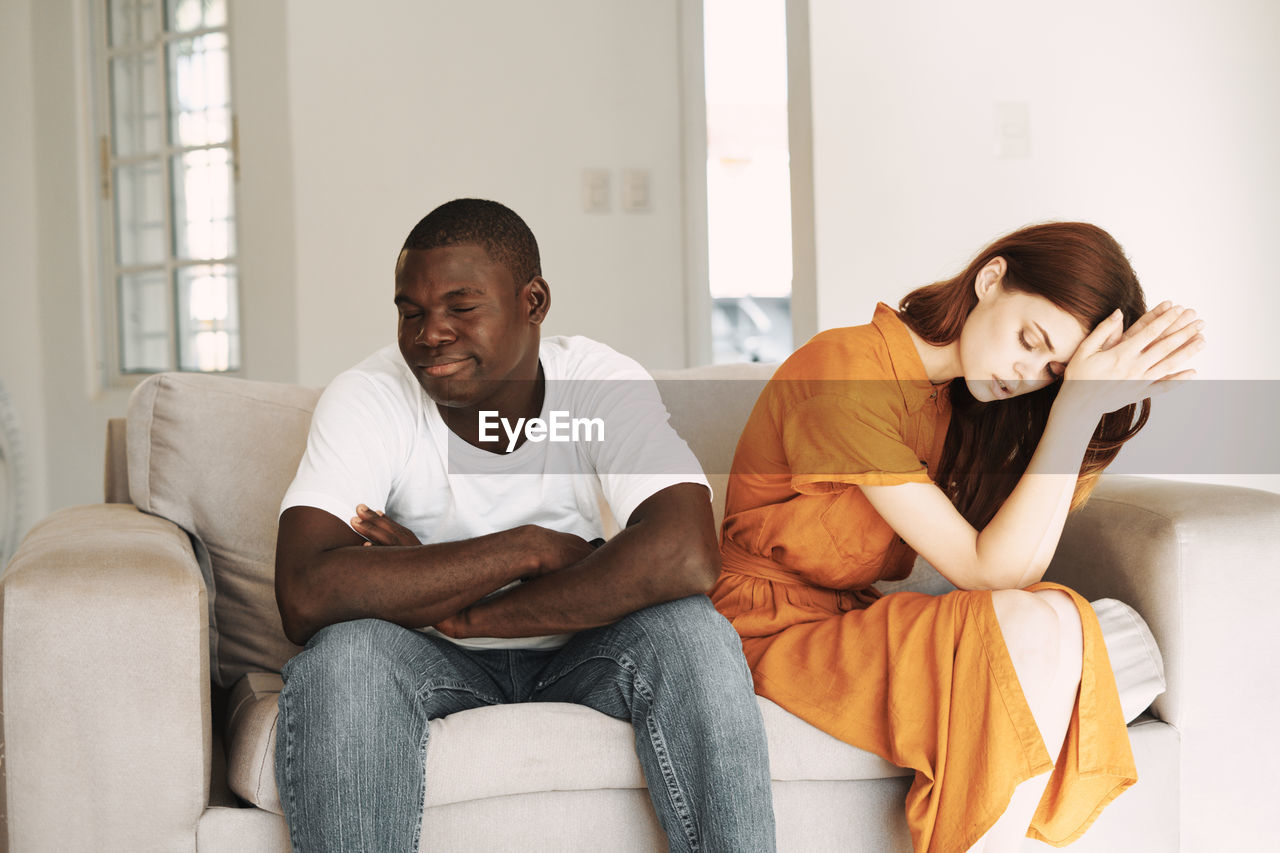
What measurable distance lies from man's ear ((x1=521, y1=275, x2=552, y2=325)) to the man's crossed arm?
30cm

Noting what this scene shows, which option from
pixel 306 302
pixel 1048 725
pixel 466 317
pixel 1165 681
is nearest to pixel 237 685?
pixel 466 317

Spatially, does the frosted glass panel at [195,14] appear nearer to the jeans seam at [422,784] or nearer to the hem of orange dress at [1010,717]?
the jeans seam at [422,784]

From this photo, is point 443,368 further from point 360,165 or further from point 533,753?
point 360,165

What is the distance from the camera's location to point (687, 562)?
1.15 metres

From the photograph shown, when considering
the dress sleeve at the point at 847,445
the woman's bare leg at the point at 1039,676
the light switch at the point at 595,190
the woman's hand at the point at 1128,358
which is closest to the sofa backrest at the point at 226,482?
the dress sleeve at the point at 847,445

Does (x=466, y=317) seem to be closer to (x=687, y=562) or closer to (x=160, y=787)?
(x=687, y=562)

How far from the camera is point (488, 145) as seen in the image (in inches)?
127

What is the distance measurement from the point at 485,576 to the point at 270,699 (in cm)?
30

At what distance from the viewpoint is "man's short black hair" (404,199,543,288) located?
4.11 feet

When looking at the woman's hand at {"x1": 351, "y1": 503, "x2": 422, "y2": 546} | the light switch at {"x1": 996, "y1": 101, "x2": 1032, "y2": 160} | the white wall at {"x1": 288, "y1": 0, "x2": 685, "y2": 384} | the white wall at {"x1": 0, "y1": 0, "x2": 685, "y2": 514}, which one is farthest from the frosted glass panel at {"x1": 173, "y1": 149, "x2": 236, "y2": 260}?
the woman's hand at {"x1": 351, "y1": 503, "x2": 422, "y2": 546}

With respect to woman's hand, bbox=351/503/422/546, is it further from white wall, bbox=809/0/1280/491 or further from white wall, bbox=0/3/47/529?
white wall, bbox=0/3/47/529

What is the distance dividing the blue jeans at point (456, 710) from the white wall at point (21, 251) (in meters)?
2.94

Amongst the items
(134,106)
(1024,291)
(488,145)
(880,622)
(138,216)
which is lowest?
(880,622)

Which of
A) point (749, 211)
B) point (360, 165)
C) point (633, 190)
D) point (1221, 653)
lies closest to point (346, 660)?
point (1221, 653)
